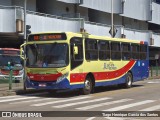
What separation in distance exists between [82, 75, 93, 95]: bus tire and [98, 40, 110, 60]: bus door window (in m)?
1.60

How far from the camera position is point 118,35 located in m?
50.0

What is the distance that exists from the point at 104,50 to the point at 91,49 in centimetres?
161

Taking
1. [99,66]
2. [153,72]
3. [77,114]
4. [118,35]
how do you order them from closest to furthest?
[77,114], [99,66], [153,72], [118,35]

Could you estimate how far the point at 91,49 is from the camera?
883 inches

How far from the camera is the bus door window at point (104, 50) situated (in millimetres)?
23484

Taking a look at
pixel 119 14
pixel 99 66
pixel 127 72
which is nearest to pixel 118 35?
pixel 119 14

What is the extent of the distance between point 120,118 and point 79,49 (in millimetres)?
8536

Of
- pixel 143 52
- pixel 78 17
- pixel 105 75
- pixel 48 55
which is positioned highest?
pixel 78 17

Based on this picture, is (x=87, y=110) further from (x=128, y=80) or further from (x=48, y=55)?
(x=128, y=80)

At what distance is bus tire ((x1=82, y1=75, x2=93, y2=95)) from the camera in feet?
72.2

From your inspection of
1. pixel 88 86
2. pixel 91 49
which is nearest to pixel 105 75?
pixel 88 86

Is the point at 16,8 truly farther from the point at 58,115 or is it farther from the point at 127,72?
the point at 58,115

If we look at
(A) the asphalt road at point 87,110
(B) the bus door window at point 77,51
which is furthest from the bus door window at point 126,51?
(A) the asphalt road at point 87,110

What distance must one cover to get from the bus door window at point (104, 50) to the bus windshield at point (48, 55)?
3.46 meters
